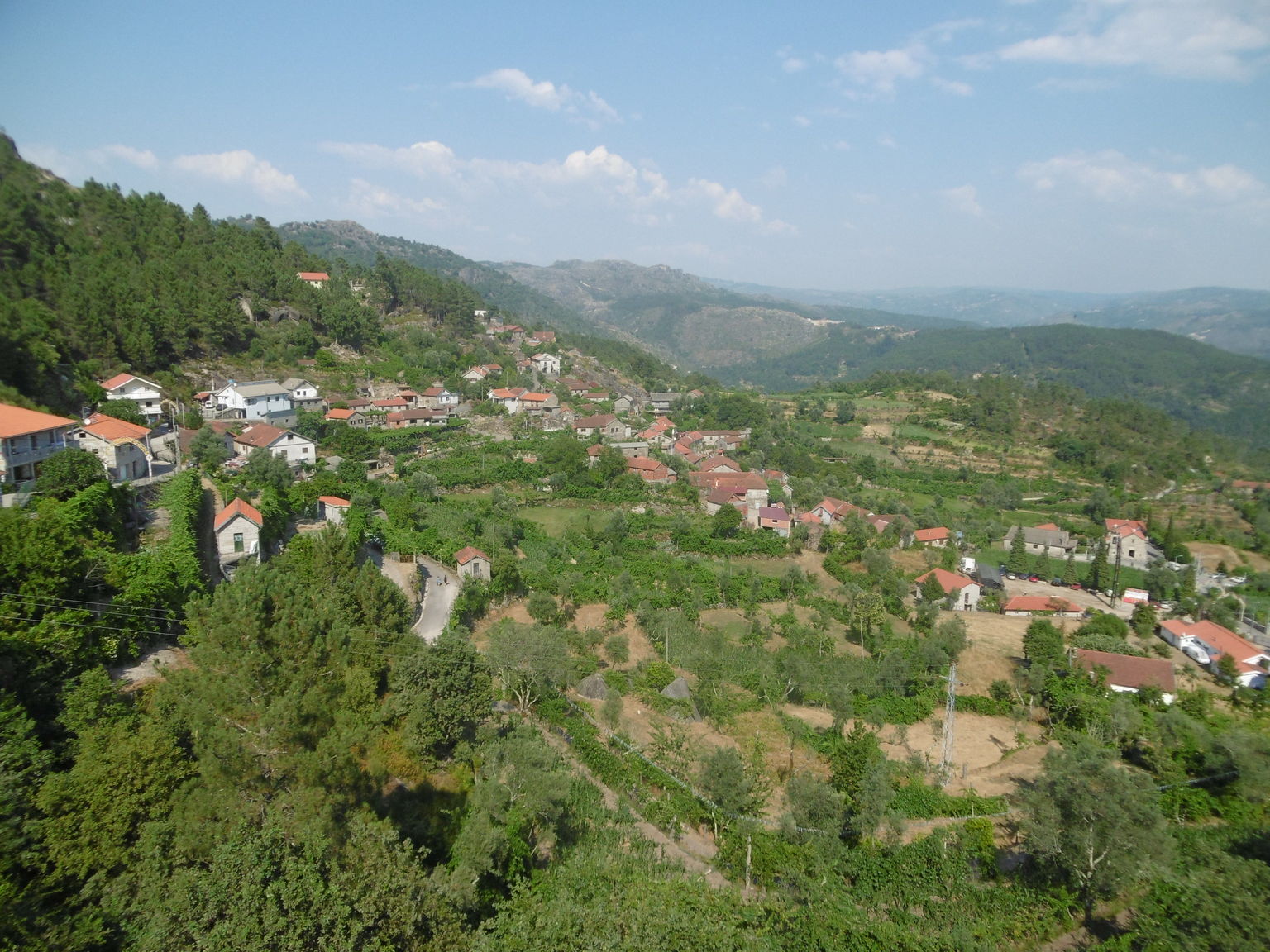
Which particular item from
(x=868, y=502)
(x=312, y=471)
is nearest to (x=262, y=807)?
(x=312, y=471)

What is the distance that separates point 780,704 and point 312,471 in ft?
63.3

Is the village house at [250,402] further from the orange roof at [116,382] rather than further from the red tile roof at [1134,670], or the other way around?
the red tile roof at [1134,670]

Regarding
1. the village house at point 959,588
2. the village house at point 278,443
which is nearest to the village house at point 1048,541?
the village house at point 959,588

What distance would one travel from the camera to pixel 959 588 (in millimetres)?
23734

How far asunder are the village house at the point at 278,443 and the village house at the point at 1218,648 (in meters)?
30.8

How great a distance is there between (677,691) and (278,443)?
18900 millimetres

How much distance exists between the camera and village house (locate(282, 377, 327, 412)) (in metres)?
32.3

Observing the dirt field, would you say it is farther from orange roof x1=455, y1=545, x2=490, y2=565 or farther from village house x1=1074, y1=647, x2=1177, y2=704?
orange roof x1=455, y1=545, x2=490, y2=565

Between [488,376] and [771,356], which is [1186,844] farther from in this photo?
[771,356]

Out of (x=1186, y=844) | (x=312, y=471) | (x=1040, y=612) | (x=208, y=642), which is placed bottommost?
(x=1040, y=612)

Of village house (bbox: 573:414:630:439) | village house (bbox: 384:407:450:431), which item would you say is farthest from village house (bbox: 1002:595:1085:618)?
village house (bbox: 384:407:450:431)

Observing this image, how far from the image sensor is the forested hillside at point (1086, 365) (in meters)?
78.1

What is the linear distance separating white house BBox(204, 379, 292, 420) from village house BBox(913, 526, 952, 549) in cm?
2913

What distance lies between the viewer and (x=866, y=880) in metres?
9.55
